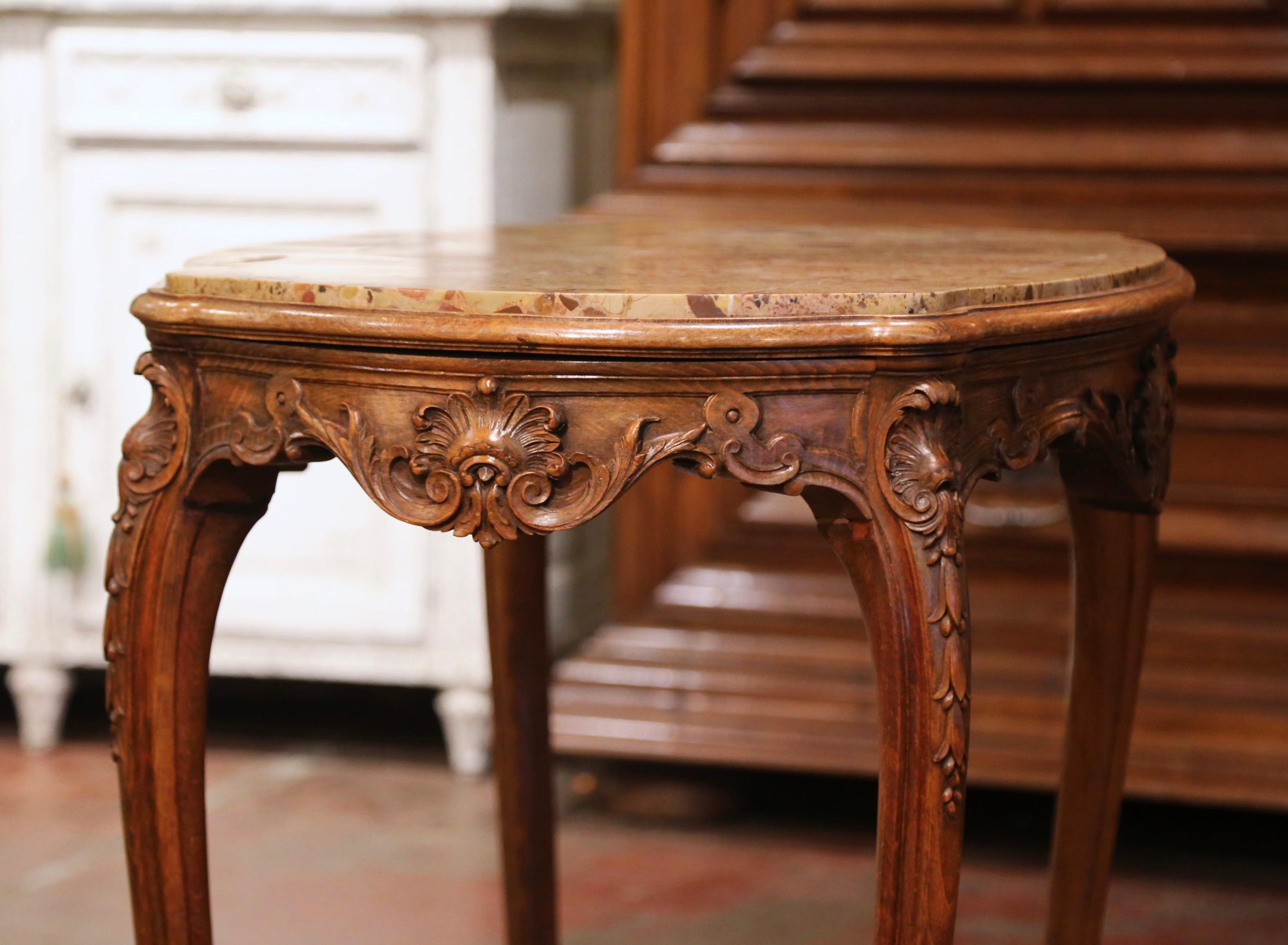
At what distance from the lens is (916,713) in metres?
0.71

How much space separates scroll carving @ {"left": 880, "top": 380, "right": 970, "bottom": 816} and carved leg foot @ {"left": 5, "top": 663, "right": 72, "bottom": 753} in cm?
131

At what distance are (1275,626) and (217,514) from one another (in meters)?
1.03

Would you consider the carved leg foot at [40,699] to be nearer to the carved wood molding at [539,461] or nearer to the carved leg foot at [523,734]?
the carved leg foot at [523,734]

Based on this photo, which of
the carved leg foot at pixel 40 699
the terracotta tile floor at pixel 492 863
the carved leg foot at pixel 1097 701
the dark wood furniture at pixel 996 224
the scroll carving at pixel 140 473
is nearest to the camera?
the scroll carving at pixel 140 473

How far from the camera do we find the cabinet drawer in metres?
1.64

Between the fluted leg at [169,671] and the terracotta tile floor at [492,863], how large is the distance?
1.80 ft

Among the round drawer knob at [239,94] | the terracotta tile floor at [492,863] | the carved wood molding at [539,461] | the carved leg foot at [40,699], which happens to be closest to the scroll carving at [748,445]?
the carved wood molding at [539,461]

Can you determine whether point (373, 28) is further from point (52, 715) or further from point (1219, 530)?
point (1219, 530)

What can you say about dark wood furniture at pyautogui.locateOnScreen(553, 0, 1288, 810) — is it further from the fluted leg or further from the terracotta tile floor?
the fluted leg

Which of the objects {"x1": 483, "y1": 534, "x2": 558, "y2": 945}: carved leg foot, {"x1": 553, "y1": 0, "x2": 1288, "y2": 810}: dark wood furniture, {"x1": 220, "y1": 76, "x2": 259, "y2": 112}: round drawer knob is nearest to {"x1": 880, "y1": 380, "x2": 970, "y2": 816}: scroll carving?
{"x1": 483, "y1": 534, "x2": 558, "y2": 945}: carved leg foot

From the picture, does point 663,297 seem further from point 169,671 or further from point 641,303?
point 169,671

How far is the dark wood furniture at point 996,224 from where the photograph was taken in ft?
4.90

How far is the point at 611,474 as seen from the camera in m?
0.71

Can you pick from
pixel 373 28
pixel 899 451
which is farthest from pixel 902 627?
pixel 373 28
